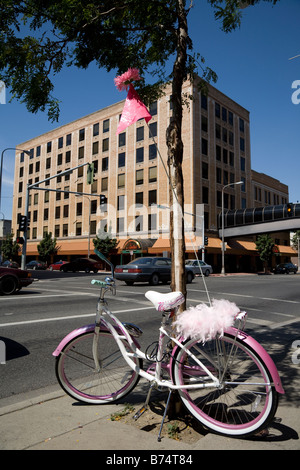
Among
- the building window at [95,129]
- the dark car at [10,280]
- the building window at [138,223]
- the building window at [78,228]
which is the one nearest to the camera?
the dark car at [10,280]

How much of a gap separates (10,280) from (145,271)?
7.14m

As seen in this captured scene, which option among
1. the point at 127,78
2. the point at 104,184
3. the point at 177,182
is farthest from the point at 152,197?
the point at 177,182

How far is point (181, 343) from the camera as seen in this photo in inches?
113

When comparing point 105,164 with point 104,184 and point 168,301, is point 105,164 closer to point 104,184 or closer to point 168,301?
point 104,184

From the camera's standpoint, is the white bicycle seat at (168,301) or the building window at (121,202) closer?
the white bicycle seat at (168,301)

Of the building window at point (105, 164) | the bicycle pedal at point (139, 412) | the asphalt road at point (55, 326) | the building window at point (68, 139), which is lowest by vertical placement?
the asphalt road at point (55, 326)

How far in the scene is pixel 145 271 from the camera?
18.0 meters

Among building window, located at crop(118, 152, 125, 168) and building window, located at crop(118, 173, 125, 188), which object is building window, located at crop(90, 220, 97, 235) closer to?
building window, located at crop(118, 173, 125, 188)

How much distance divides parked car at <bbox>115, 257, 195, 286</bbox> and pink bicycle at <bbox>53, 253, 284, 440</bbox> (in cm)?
1411

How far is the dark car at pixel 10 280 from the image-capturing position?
12.7 metres

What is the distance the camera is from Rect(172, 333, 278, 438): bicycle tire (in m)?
2.60

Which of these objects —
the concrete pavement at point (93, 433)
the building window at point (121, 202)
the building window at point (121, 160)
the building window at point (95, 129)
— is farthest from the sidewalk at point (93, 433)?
the building window at point (95, 129)

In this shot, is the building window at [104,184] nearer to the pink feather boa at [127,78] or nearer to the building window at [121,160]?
the building window at [121,160]

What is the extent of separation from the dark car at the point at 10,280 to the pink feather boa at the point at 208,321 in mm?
11327
